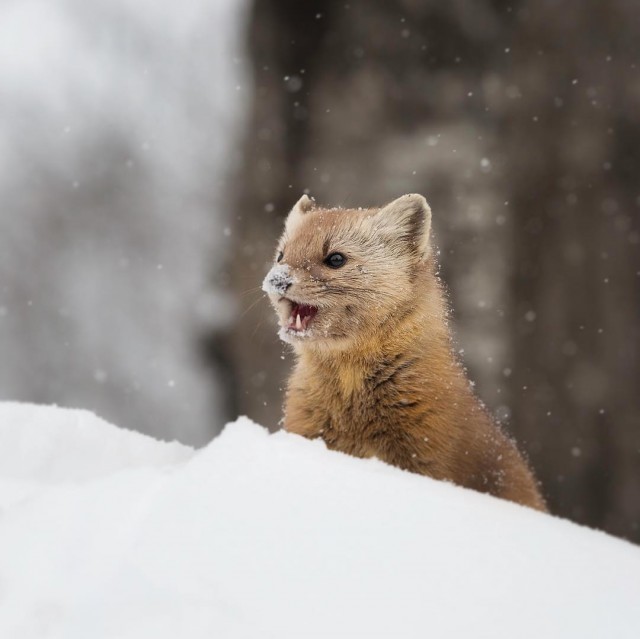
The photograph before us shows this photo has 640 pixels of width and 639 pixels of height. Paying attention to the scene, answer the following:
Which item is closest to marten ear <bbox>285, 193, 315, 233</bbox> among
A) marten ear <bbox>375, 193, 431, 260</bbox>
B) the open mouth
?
marten ear <bbox>375, 193, 431, 260</bbox>

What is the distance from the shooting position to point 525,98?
21.1 ft

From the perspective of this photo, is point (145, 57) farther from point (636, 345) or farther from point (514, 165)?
point (636, 345)

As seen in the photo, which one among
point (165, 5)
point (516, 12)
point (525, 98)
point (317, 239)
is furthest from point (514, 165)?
point (165, 5)

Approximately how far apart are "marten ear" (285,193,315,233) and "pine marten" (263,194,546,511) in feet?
0.78

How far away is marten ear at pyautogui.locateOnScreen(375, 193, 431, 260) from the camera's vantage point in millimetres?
3799

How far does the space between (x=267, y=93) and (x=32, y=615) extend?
5851 mm

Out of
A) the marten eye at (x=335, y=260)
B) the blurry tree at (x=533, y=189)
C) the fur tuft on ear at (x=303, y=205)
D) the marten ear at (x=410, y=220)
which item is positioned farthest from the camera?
the blurry tree at (x=533, y=189)

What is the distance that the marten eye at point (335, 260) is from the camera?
11.8 ft

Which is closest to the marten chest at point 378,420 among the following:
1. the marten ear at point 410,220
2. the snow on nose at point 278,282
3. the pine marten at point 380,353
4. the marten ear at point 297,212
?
the pine marten at point 380,353

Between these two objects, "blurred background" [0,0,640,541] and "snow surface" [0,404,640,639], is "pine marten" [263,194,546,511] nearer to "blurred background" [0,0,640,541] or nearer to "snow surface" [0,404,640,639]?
"snow surface" [0,404,640,639]

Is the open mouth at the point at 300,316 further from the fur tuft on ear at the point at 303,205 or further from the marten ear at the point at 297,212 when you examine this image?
the fur tuft on ear at the point at 303,205

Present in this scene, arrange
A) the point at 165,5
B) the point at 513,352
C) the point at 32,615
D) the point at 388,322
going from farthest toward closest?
1. the point at 165,5
2. the point at 513,352
3. the point at 388,322
4. the point at 32,615

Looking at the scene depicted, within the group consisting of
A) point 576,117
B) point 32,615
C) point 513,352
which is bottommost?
point 513,352

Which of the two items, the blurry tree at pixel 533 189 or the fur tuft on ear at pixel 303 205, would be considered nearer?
the fur tuft on ear at pixel 303 205
